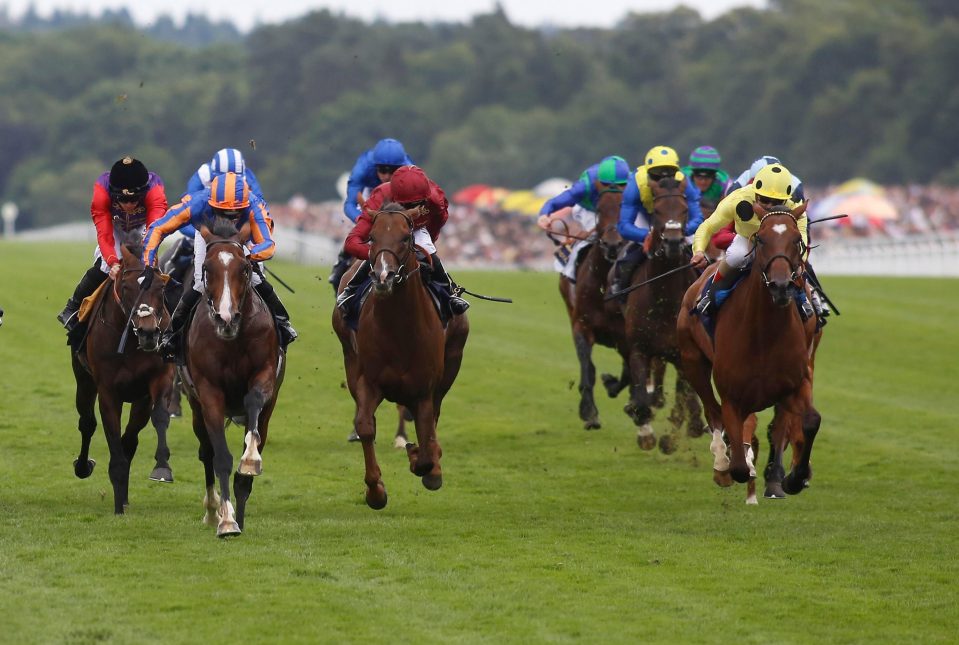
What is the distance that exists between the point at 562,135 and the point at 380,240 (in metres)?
87.9

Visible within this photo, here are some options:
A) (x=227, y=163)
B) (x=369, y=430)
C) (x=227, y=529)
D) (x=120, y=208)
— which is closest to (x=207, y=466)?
(x=227, y=529)

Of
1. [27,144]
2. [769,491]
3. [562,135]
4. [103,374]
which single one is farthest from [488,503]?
[27,144]

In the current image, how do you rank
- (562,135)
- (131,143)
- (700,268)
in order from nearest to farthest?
1. (700,268)
2. (562,135)
3. (131,143)

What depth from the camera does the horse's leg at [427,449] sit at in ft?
38.6

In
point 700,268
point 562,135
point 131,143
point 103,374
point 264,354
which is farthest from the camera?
point 131,143

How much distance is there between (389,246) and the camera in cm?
1095

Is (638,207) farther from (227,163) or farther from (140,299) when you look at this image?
(140,299)

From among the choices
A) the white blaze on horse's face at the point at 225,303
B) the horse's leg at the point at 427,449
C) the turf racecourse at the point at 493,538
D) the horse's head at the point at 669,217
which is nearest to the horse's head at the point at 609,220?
the horse's head at the point at 669,217

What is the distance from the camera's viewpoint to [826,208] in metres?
44.7

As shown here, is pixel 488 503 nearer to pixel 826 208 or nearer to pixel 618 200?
pixel 618 200

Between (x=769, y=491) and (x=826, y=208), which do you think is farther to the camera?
(x=826, y=208)

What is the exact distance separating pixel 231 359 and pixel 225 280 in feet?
1.99

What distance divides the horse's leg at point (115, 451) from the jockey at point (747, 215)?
389cm

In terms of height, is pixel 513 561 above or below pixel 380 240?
below
